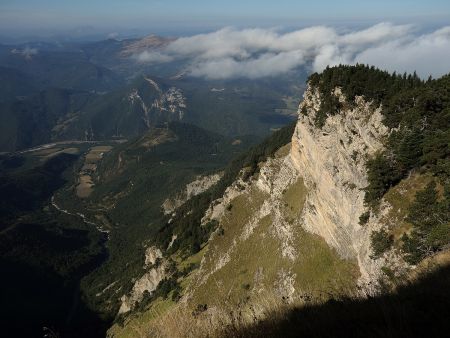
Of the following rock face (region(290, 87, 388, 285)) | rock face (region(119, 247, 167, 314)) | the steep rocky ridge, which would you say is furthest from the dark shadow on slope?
rock face (region(119, 247, 167, 314))

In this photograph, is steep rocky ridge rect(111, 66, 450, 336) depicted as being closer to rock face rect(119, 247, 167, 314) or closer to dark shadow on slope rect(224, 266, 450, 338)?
dark shadow on slope rect(224, 266, 450, 338)

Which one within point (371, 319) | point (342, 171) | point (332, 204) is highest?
point (371, 319)

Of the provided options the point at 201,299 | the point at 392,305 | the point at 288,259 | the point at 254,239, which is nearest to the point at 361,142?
the point at 288,259

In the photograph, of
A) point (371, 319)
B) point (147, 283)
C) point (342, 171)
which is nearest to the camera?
point (371, 319)

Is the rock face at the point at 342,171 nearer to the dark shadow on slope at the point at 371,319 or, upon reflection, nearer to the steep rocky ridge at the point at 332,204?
the steep rocky ridge at the point at 332,204

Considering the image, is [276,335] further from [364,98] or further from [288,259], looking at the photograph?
[288,259]

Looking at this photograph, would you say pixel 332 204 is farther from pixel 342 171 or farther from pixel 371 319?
pixel 371 319

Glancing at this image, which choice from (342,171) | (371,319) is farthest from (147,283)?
(371,319)
